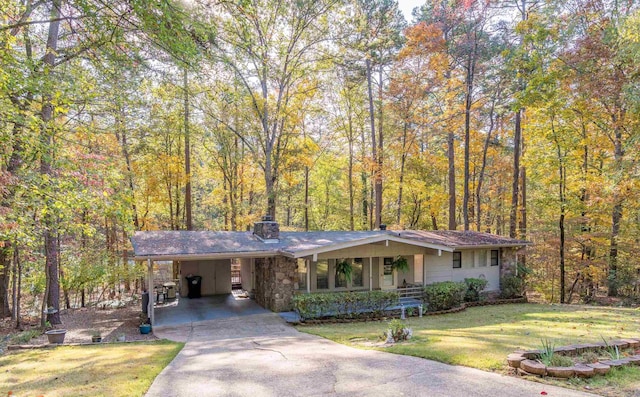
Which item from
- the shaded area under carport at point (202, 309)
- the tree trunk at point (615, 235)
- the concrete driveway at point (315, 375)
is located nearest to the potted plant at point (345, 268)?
the shaded area under carport at point (202, 309)

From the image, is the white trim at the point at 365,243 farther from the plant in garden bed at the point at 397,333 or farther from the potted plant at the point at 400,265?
the plant in garden bed at the point at 397,333

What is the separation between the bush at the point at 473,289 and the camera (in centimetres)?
1415

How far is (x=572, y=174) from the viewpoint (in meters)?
17.0

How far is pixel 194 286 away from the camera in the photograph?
47.2ft

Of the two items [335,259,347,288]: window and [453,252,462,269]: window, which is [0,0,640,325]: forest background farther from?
[335,259,347,288]: window

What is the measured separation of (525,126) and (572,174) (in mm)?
3059

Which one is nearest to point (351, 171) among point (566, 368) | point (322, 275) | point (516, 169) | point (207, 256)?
point (516, 169)

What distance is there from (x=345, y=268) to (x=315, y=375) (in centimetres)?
730

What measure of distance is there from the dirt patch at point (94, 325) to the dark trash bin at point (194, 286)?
76.9 inches

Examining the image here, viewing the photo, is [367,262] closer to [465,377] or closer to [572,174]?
[465,377]

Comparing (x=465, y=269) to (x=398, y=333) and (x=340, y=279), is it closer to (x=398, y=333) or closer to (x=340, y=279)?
(x=340, y=279)

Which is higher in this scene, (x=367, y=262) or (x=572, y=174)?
(x=572, y=174)

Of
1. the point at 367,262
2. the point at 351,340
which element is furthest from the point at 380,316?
the point at 351,340

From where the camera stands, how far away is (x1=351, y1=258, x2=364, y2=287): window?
12961 millimetres
